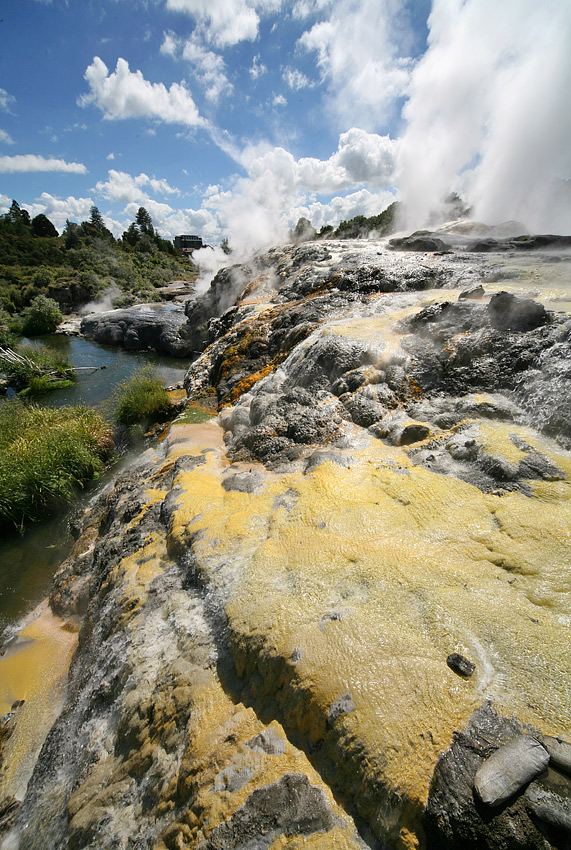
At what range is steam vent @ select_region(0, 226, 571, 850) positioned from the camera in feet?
6.63

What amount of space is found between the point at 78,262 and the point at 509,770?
71230 millimetres

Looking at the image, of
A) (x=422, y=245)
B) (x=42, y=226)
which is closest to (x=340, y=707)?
(x=422, y=245)

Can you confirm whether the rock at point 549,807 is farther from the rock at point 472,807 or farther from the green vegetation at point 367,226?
the green vegetation at point 367,226

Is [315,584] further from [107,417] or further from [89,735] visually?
[107,417]

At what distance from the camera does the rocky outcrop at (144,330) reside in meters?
27.0

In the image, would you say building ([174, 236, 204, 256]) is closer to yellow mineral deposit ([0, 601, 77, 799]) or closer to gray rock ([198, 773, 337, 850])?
yellow mineral deposit ([0, 601, 77, 799])

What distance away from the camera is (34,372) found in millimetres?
18469

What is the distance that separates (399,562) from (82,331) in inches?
1472

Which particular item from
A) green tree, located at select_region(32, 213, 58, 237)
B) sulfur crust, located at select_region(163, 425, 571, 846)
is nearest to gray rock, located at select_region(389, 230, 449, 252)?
sulfur crust, located at select_region(163, 425, 571, 846)

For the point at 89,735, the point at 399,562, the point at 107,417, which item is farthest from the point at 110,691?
the point at 107,417

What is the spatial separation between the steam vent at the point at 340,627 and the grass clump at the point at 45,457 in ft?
6.82

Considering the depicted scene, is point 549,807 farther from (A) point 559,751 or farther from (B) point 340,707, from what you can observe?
(B) point 340,707

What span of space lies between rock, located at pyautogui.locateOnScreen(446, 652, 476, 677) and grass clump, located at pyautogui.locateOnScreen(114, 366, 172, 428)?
36.0ft

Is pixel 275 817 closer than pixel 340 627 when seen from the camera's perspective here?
Yes
